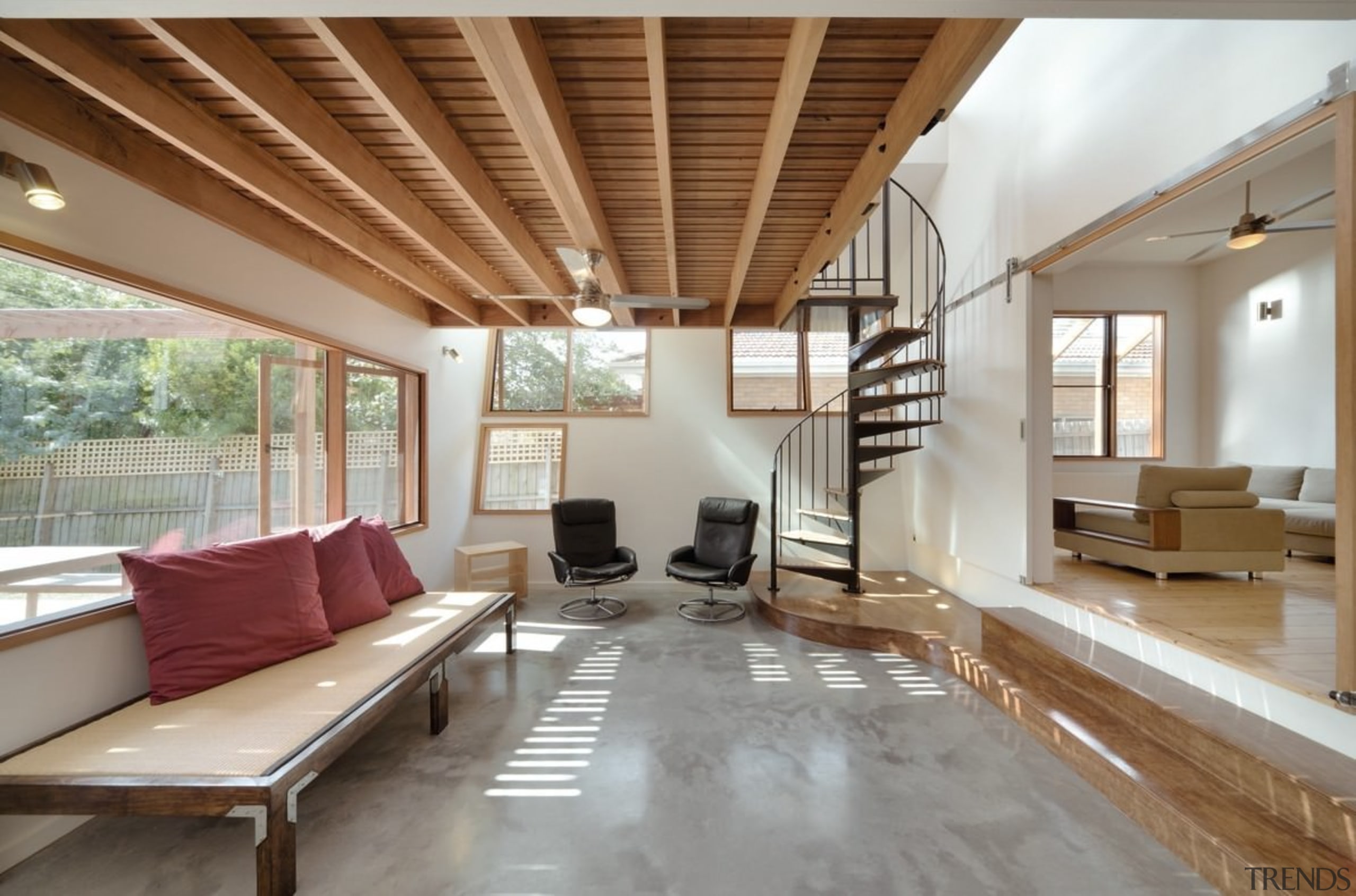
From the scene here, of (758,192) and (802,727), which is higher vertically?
(758,192)

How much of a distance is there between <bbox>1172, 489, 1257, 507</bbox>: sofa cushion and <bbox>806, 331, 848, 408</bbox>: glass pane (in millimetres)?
2840

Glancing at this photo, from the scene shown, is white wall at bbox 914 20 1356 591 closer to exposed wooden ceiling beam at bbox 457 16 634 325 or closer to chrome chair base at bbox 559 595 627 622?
exposed wooden ceiling beam at bbox 457 16 634 325

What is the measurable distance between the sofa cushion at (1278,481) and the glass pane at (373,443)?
7638 millimetres

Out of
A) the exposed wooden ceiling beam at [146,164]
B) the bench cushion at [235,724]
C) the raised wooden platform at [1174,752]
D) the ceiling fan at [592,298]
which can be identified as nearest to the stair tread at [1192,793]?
the raised wooden platform at [1174,752]

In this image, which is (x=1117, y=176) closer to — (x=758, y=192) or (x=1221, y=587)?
(x=758, y=192)

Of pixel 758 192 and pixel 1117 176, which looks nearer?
pixel 758 192

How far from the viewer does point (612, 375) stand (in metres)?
5.47

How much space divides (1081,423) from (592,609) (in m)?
5.75

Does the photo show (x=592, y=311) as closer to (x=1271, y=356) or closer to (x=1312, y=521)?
(x=1312, y=521)

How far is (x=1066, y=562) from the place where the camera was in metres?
3.98

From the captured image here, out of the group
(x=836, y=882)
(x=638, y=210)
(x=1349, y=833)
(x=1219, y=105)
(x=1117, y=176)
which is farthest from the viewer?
(x=638, y=210)

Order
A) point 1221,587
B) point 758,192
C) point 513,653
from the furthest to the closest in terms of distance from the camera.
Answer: point 513,653 < point 1221,587 < point 758,192

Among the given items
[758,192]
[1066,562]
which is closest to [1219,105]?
[758,192]

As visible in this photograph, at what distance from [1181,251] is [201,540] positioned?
333 inches
